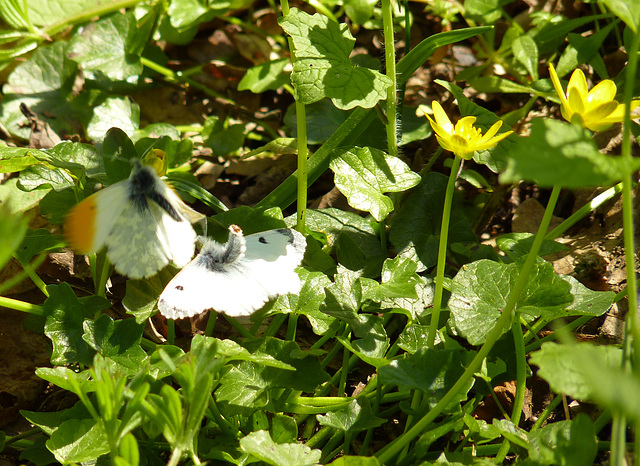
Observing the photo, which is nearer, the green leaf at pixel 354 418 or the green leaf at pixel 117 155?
the green leaf at pixel 354 418

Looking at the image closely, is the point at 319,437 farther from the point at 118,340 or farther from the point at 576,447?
the point at 576,447

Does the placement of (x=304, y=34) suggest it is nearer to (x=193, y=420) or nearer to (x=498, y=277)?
(x=498, y=277)

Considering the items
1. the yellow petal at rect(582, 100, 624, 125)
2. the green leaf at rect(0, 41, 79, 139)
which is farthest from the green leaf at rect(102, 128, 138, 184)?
the yellow petal at rect(582, 100, 624, 125)

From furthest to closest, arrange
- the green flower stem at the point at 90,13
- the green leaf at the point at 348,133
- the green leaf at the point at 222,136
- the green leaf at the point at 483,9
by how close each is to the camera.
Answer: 1. the green flower stem at the point at 90,13
2. the green leaf at the point at 222,136
3. the green leaf at the point at 483,9
4. the green leaf at the point at 348,133

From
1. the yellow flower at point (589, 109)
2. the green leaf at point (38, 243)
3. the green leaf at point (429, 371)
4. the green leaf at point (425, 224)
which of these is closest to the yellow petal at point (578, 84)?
the yellow flower at point (589, 109)

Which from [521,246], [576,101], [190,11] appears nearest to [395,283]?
[521,246]

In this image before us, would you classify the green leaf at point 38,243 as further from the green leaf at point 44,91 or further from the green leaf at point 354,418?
the green leaf at point 44,91

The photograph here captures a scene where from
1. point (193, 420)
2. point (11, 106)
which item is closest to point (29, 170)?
point (193, 420)

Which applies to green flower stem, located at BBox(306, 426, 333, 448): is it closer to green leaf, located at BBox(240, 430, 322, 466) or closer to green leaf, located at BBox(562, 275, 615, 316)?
green leaf, located at BBox(240, 430, 322, 466)
